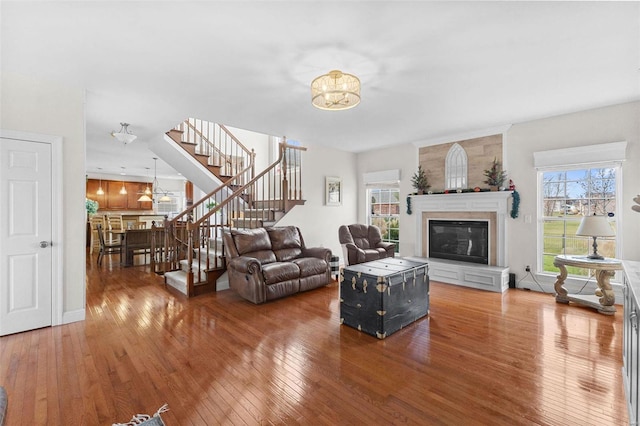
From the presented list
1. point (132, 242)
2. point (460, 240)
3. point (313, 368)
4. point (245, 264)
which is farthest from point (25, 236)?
point (460, 240)

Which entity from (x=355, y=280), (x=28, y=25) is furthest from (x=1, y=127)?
(x=355, y=280)

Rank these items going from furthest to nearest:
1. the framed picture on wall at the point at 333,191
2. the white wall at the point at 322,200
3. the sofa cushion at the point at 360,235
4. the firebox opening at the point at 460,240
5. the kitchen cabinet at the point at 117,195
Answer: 1. the kitchen cabinet at the point at 117,195
2. the framed picture on wall at the point at 333,191
3. the white wall at the point at 322,200
4. the sofa cushion at the point at 360,235
5. the firebox opening at the point at 460,240

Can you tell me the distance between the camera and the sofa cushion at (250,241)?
4500 millimetres

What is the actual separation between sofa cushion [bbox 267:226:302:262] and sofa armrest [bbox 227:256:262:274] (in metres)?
0.68

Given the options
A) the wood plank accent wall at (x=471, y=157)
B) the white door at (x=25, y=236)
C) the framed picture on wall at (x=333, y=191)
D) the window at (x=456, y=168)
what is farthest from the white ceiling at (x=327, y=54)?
the framed picture on wall at (x=333, y=191)

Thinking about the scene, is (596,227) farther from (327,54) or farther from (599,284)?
(327,54)

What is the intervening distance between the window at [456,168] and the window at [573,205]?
117 centimetres

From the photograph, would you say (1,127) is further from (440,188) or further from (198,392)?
(440,188)

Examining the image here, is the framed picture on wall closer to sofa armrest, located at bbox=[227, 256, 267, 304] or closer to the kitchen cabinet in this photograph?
sofa armrest, located at bbox=[227, 256, 267, 304]

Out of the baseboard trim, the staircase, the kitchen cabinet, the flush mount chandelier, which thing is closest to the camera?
the flush mount chandelier

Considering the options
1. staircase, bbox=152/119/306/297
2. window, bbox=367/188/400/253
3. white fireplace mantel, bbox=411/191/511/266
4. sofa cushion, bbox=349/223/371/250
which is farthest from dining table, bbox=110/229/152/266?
white fireplace mantel, bbox=411/191/511/266

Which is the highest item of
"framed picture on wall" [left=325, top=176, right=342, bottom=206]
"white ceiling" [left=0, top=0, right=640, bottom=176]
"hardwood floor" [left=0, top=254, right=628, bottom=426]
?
"white ceiling" [left=0, top=0, right=640, bottom=176]

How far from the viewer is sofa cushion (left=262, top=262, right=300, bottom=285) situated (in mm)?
4027

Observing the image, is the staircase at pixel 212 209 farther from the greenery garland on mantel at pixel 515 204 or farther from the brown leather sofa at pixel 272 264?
the greenery garland on mantel at pixel 515 204
